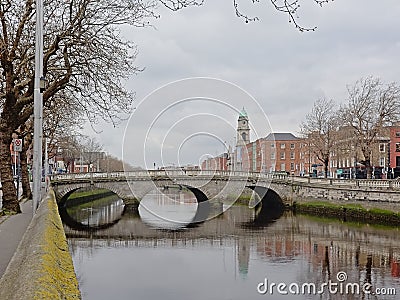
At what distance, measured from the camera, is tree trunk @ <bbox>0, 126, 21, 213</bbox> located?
18828mm

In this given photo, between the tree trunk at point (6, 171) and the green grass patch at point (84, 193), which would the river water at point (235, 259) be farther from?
the green grass patch at point (84, 193)

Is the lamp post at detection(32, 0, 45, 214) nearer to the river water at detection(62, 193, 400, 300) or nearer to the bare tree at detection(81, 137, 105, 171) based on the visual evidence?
the river water at detection(62, 193, 400, 300)

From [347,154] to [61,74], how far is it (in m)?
34.1

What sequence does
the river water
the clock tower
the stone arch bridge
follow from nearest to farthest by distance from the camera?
the river water → the clock tower → the stone arch bridge

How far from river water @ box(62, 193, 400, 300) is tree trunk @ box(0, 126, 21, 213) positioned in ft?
11.6

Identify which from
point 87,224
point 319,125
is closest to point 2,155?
point 87,224

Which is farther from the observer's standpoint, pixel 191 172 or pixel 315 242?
A: pixel 191 172

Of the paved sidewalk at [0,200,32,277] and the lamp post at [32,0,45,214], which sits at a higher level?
the lamp post at [32,0,45,214]

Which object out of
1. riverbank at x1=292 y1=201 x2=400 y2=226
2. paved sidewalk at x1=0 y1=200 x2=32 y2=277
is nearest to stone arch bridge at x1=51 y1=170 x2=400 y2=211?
riverbank at x1=292 y1=201 x2=400 y2=226

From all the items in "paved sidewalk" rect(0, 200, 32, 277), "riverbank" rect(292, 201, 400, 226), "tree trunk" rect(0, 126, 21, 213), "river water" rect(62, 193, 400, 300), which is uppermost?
"tree trunk" rect(0, 126, 21, 213)

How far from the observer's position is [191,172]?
47938mm

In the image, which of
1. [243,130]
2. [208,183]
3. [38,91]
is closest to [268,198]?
[208,183]

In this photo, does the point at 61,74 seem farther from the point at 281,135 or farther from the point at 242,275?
the point at 281,135

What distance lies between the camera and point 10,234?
13.4 meters
